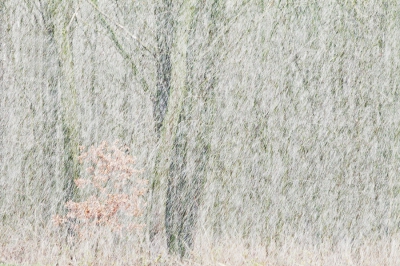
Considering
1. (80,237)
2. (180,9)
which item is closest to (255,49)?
(180,9)

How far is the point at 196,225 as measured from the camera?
726cm

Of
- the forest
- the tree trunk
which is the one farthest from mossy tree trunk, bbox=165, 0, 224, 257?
the tree trunk

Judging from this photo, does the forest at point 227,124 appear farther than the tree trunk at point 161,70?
Yes

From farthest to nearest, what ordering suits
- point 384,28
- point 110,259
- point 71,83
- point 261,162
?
1. point 261,162
2. point 384,28
3. point 71,83
4. point 110,259

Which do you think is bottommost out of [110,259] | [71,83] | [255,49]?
[110,259]

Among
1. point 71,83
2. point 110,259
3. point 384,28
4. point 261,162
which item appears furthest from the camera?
point 261,162

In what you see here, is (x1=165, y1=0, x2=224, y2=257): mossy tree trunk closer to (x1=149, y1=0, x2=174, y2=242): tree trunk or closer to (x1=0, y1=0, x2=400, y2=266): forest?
(x1=0, y1=0, x2=400, y2=266): forest

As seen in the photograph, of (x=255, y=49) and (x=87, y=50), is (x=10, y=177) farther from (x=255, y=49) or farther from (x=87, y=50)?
(x=255, y=49)

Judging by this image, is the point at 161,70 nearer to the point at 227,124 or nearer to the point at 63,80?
the point at 63,80

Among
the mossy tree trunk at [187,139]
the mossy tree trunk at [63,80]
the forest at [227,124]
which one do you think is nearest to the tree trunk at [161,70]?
the forest at [227,124]

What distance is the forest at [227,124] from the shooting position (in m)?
7.17

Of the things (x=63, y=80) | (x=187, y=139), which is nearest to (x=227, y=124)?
(x=187, y=139)

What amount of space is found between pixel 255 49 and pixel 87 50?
8.14 ft

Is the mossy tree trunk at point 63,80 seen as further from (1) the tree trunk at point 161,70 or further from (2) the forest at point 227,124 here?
(1) the tree trunk at point 161,70
